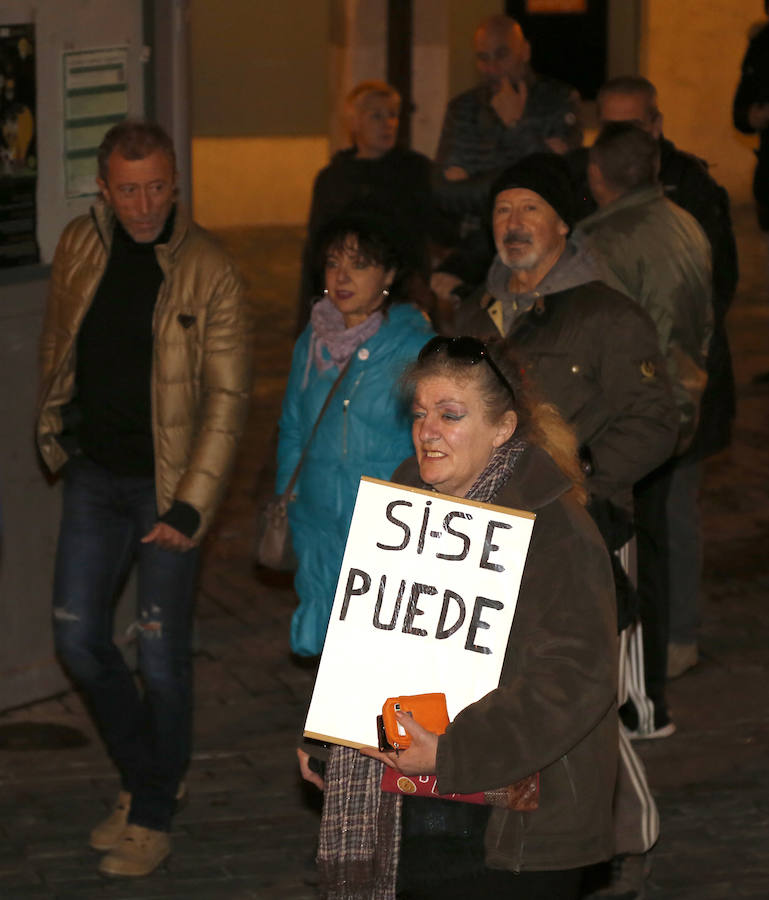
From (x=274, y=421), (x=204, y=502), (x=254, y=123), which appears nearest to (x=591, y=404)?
(x=204, y=502)

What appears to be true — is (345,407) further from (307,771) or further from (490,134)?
(490,134)

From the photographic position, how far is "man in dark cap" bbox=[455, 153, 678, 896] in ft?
16.5

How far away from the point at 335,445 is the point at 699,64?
17.1 metres

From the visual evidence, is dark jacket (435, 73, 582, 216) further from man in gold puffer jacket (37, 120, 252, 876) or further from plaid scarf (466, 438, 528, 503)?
plaid scarf (466, 438, 528, 503)

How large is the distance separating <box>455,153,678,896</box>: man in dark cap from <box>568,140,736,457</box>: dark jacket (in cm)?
171

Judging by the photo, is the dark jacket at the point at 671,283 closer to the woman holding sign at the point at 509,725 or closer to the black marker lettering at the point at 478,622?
the woman holding sign at the point at 509,725

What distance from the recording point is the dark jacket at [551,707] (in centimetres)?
341

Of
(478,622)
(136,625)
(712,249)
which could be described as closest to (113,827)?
(136,625)

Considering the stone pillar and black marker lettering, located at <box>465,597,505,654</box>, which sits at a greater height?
black marker lettering, located at <box>465,597,505,654</box>

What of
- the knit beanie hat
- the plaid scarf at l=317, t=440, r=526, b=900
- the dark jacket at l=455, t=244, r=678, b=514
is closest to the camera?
the plaid scarf at l=317, t=440, r=526, b=900

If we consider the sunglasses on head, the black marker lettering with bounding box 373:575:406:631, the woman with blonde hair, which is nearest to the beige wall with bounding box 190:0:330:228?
the woman with blonde hair

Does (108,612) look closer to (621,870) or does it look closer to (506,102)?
(621,870)

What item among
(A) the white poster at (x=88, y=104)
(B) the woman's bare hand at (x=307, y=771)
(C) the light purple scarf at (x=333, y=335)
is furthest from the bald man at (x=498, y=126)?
(B) the woman's bare hand at (x=307, y=771)

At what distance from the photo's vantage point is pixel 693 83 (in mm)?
21500
